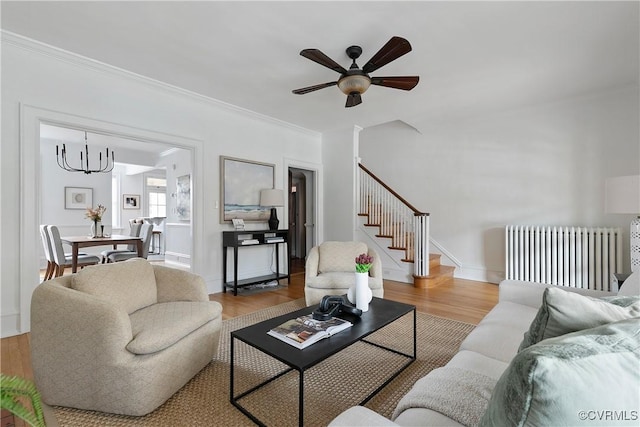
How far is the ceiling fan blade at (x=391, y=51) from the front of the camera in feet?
7.24

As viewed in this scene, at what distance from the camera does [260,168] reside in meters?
4.80

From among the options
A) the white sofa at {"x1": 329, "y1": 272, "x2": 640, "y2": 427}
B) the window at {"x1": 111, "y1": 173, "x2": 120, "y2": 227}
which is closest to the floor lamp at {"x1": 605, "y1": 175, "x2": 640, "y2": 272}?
the white sofa at {"x1": 329, "y1": 272, "x2": 640, "y2": 427}

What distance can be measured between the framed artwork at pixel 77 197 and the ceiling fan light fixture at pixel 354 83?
22.9 ft

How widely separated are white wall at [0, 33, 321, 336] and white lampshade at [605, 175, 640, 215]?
426 centimetres

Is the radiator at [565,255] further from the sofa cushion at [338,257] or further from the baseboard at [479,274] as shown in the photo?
the sofa cushion at [338,257]

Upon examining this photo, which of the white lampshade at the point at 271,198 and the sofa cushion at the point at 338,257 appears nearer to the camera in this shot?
the sofa cushion at the point at 338,257

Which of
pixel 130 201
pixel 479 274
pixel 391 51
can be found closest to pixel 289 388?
pixel 391 51

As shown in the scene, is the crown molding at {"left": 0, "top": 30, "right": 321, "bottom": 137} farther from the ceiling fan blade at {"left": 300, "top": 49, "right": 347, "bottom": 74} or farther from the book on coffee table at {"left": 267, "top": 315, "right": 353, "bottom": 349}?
the book on coffee table at {"left": 267, "top": 315, "right": 353, "bottom": 349}

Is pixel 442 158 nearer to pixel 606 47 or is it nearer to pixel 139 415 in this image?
pixel 606 47

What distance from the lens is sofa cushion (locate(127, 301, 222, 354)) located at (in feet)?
5.40

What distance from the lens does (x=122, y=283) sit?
6.80 feet

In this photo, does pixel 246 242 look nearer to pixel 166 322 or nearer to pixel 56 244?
pixel 166 322

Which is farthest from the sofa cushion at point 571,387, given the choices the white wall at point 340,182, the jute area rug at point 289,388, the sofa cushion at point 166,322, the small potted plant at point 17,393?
the white wall at point 340,182

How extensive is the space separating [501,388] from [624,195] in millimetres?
2778
